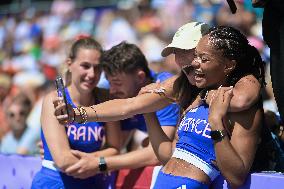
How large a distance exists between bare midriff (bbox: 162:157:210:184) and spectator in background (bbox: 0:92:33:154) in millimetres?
4028

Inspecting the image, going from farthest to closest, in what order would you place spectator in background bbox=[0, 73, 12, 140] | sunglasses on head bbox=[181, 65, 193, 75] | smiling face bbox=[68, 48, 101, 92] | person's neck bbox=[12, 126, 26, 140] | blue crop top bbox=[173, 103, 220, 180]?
spectator in background bbox=[0, 73, 12, 140] → person's neck bbox=[12, 126, 26, 140] → smiling face bbox=[68, 48, 101, 92] → sunglasses on head bbox=[181, 65, 193, 75] → blue crop top bbox=[173, 103, 220, 180]

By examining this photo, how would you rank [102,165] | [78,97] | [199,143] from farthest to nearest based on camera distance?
[78,97], [102,165], [199,143]

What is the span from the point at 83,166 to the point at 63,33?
23.3ft

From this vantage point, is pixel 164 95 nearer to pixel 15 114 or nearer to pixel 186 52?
pixel 186 52

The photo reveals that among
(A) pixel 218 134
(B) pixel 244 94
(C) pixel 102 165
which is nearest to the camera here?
(A) pixel 218 134

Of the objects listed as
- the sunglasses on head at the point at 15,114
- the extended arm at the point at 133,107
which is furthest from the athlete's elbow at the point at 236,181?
the sunglasses on head at the point at 15,114

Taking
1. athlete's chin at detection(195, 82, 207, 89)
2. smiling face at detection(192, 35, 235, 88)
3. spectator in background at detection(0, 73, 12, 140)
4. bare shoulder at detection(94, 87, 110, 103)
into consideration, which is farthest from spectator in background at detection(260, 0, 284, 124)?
spectator in background at detection(0, 73, 12, 140)

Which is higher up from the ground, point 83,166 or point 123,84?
point 123,84

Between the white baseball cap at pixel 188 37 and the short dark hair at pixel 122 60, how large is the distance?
0.83 m

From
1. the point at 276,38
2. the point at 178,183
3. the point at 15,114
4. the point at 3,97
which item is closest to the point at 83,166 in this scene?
the point at 178,183

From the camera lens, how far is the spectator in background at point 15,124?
7.43 m

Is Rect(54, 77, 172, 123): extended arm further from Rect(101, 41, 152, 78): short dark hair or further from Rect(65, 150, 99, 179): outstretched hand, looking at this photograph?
Rect(101, 41, 152, 78): short dark hair

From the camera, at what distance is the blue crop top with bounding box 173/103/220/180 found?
3486mm

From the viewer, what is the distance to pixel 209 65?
3.52 metres
